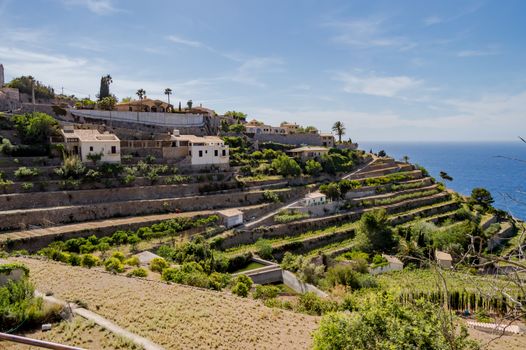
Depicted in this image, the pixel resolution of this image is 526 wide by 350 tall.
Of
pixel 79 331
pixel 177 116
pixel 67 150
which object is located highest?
pixel 177 116

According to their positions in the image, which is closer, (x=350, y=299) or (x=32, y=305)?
(x=32, y=305)

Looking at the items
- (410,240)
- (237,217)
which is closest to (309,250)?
(237,217)

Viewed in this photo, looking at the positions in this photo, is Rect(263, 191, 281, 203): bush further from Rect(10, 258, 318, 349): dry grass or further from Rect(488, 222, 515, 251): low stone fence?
Rect(488, 222, 515, 251): low stone fence

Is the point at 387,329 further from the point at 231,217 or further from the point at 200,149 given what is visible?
the point at 200,149

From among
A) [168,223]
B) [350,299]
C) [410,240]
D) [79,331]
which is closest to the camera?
[79,331]

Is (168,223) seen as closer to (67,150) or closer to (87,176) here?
(87,176)

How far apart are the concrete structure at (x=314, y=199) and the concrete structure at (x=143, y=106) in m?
26.9

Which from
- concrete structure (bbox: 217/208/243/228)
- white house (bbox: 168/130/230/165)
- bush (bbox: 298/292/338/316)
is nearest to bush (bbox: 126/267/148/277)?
bush (bbox: 298/292/338/316)

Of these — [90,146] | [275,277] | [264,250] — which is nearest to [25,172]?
[90,146]

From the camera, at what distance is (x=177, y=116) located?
5369cm

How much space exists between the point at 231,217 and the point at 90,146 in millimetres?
17254

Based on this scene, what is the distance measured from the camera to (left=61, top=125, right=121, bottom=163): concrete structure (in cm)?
3781

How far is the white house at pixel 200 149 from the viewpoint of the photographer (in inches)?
1727

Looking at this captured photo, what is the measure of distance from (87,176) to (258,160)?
77.1ft
